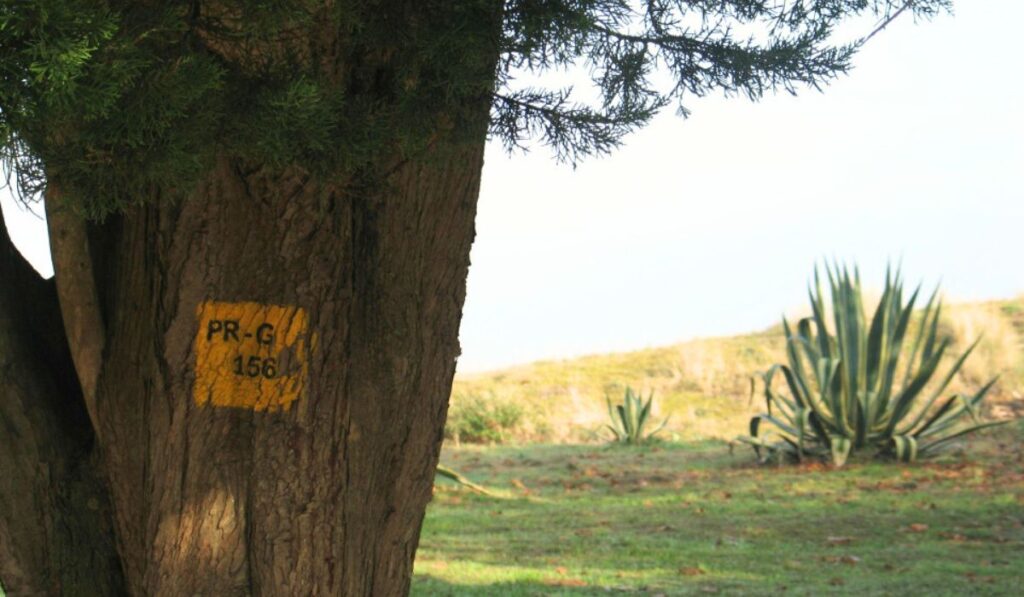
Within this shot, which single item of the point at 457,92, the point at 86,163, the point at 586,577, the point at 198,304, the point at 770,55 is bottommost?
the point at 586,577

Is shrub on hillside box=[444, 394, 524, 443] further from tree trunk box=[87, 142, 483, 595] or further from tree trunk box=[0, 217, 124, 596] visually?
tree trunk box=[87, 142, 483, 595]

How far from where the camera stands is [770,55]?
13.4 feet

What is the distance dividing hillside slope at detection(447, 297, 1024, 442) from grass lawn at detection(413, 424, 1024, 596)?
11.1ft

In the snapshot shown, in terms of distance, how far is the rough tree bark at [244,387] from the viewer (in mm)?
3744

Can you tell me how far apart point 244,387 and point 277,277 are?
369mm

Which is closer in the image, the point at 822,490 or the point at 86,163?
the point at 86,163

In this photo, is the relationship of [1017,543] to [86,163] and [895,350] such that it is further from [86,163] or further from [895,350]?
[86,163]

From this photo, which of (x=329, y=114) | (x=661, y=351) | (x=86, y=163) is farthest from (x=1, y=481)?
(x=661, y=351)

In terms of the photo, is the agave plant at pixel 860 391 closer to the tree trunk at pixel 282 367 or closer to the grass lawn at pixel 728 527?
the grass lawn at pixel 728 527

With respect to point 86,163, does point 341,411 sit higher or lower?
lower

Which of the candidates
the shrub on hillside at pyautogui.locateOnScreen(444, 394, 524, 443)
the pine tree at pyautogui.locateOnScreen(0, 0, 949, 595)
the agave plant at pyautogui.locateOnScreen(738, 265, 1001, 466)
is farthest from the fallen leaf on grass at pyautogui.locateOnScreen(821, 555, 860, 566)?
the shrub on hillside at pyautogui.locateOnScreen(444, 394, 524, 443)

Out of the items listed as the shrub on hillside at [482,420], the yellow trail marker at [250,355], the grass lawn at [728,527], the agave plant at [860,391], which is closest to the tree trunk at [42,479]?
the yellow trail marker at [250,355]

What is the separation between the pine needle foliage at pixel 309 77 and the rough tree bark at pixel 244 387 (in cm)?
19

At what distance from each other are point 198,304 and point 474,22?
4.14 feet
